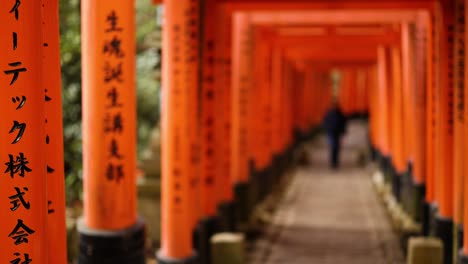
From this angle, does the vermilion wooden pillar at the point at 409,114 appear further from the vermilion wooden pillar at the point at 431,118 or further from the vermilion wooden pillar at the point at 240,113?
the vermilion wooden pillar at the point at 240,113

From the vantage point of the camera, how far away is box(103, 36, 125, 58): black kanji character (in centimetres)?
558

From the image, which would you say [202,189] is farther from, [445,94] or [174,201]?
[445,94]

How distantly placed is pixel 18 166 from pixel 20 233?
32 centimetres

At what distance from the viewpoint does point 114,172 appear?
5.68 meters

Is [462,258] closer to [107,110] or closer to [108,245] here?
[108,245]

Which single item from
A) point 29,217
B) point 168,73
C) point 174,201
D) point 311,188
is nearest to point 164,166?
point 174,201

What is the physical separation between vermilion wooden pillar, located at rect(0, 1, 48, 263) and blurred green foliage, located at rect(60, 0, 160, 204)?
5.52 meters

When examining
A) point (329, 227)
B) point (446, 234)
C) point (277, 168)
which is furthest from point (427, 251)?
point (277, 168)

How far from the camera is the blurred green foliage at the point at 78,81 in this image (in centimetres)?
922

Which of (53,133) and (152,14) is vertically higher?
(152,14)

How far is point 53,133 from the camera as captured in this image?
4355 mm

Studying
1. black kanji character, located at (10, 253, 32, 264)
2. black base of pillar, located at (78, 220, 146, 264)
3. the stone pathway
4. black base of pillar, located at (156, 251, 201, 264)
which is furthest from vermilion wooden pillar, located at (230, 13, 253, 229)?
black kanji character, located at (10, 253, 32, 264)

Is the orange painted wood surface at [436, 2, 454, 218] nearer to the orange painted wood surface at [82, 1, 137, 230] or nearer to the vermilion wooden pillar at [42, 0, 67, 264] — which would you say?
the orange painted wood surface at [82, 1, 137, 230]

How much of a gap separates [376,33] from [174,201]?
8775 millimetres
